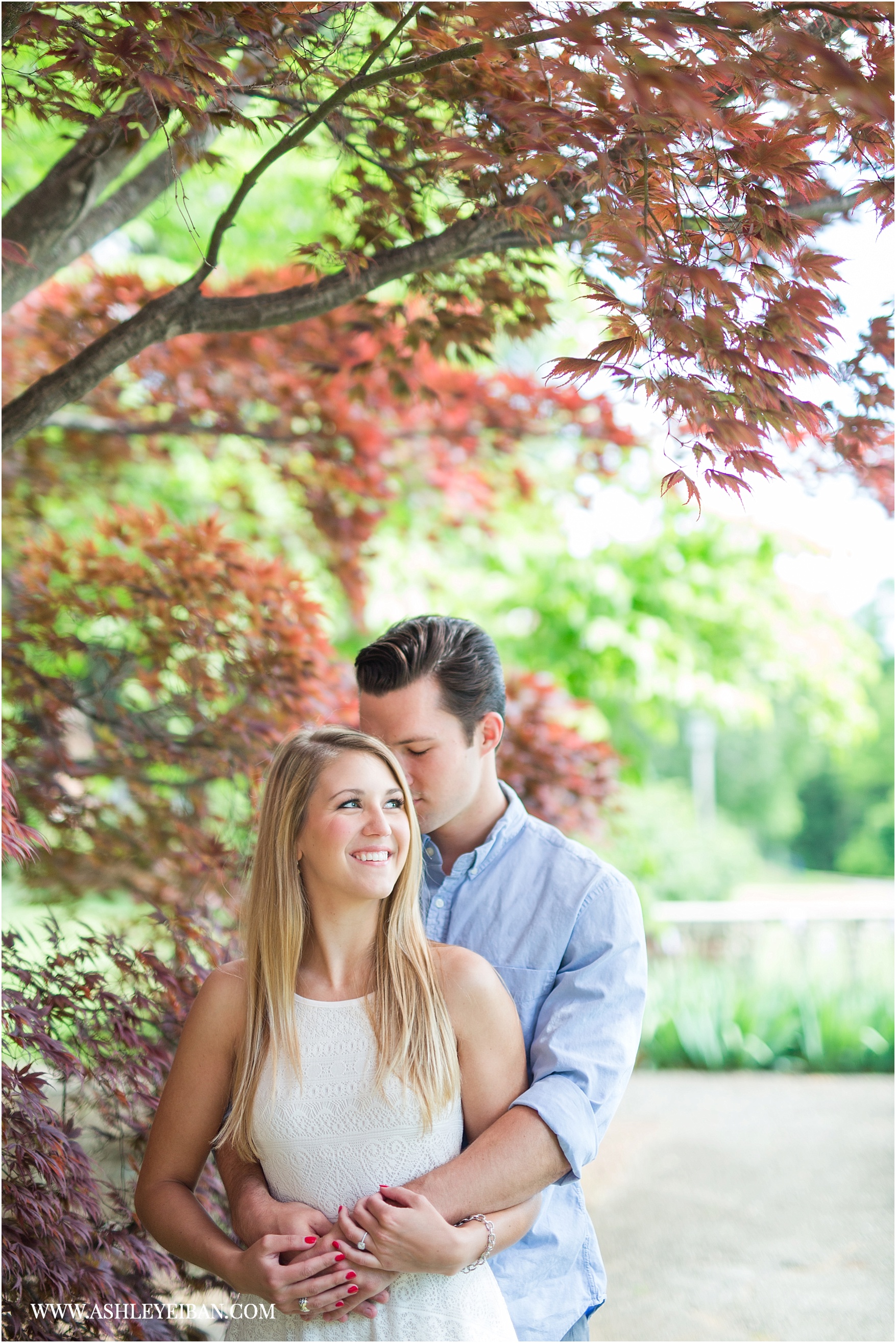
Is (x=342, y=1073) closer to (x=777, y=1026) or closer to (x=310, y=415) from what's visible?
(x=310, y=415)

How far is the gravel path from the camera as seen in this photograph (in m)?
3.34

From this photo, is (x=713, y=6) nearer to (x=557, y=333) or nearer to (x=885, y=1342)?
(x=885, y=1342)

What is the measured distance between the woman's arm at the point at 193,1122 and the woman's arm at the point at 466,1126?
292 millimetres

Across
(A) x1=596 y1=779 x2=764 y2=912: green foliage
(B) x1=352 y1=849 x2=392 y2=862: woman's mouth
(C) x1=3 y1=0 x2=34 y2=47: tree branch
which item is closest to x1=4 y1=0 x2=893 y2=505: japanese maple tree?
(C) x1=3 y1=0 x2=34 y2=47: tree branch

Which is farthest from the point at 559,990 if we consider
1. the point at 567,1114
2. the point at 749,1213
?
the point at 749,1213

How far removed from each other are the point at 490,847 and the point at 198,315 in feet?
4.58

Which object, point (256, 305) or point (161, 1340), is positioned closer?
point (161, 1340)

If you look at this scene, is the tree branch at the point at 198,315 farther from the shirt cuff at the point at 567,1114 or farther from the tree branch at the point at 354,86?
the shirt cuff at the point at 567,1114

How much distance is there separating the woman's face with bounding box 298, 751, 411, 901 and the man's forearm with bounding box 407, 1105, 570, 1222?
434mm

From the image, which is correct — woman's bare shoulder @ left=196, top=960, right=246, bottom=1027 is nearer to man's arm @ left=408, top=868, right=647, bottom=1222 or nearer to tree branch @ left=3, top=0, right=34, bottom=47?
man's arm @ left=408, top=868, right=647, bottom=1222

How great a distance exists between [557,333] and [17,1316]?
7.26m

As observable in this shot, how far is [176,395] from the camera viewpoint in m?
4.64

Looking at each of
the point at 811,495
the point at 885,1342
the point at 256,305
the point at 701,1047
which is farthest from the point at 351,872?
the point at 701,1047

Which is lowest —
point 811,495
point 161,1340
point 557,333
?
point 161,1340
